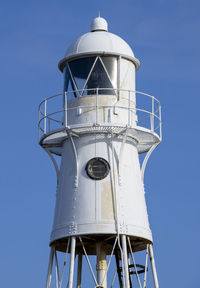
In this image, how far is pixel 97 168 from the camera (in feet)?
134

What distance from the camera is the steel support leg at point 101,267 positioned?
1598 inches

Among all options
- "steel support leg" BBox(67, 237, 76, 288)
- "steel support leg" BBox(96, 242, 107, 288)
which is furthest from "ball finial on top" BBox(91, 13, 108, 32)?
"steel support leg" BBox(67, 237, 76, 288)

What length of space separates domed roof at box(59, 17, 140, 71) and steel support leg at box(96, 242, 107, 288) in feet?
26.8

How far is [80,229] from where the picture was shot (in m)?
39.7

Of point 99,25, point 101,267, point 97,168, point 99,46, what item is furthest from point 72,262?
point 99,25

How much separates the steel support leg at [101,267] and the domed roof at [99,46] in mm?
8170

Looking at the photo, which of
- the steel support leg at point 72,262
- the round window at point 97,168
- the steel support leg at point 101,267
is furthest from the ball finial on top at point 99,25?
the steel support leg at point 72,262

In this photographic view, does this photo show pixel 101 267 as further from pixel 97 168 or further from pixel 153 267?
pixel 97 168

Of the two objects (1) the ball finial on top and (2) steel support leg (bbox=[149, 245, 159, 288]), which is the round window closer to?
(2) steel support leg (bbox=[149, 245, 159, 288])

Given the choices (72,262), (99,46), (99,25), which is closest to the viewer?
(72,262)

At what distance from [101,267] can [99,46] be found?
944cm

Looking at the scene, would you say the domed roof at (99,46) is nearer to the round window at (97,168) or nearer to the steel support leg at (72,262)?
the round window at (97,168)

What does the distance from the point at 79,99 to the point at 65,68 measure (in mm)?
1896

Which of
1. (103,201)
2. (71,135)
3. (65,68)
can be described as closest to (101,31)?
(65,68)
